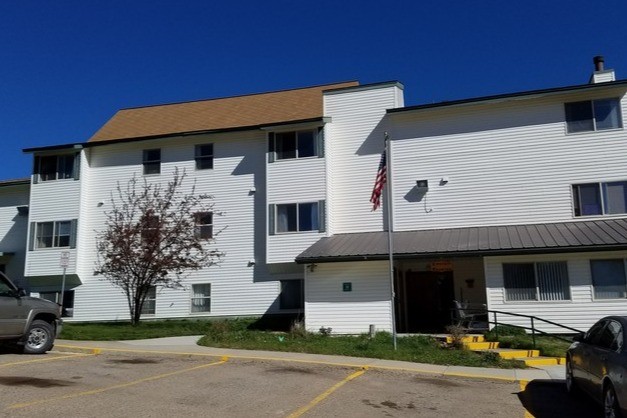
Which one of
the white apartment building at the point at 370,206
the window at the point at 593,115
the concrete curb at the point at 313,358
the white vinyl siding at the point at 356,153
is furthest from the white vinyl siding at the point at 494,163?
the concrete curb at the point at 313,358

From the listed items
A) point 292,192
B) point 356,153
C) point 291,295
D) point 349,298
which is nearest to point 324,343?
point 349,298

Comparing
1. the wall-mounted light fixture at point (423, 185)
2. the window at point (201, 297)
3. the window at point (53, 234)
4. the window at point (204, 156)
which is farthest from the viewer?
the window at point (53, 234)

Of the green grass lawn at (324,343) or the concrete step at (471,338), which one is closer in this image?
the green grass lawn at (324,343)

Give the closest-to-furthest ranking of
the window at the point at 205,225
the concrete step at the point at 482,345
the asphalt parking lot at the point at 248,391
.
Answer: the asphalt parking lot at the point at 248,391 → the concrete step at the point at 482,345 → the window at the point at 205,225

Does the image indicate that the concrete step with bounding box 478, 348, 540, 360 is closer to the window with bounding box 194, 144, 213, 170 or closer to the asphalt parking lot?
the asphalt parking lot

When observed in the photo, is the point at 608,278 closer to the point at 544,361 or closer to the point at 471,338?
the point at 471,338

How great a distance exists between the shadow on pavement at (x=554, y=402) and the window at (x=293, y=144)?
1452 cm

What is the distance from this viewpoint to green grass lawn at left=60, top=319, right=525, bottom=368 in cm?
1452

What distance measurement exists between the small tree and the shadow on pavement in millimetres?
15769

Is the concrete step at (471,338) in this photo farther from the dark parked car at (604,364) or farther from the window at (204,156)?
the window at (204,156)

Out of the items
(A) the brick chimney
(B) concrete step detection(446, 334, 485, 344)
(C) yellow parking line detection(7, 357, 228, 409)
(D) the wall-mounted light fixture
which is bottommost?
(C) yellow parking line detection(7, 357, 228, 409)

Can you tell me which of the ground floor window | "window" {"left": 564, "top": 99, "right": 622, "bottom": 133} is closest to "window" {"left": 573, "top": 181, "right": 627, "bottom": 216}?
"window" {"left": 564, "top": 99, "right": 622, "bottom": 133}

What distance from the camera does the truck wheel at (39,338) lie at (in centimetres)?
1348

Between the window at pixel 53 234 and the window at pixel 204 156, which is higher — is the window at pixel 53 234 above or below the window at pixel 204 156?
below
